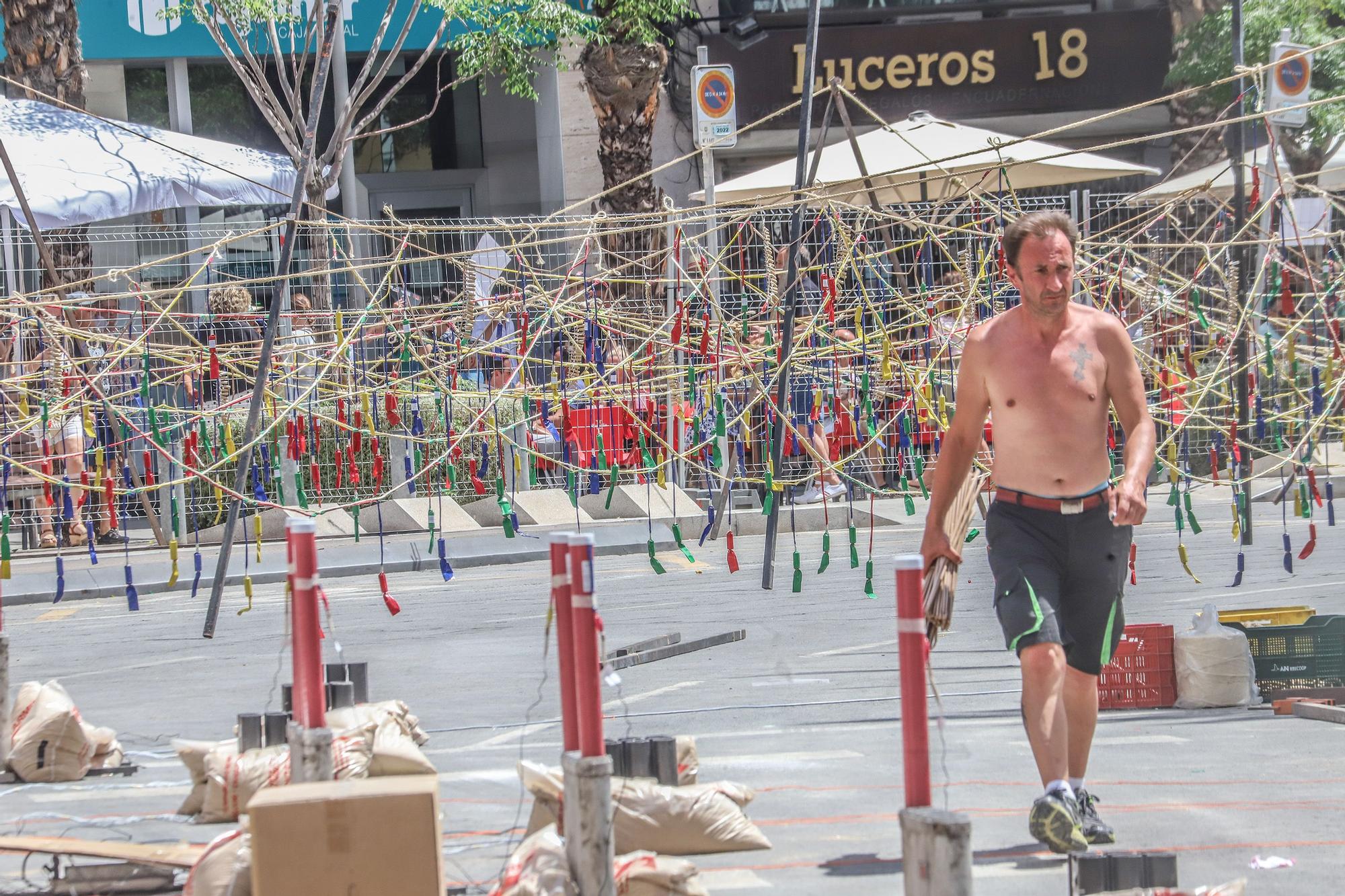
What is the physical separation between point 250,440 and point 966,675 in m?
4.04

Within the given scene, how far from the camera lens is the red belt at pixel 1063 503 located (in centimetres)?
503

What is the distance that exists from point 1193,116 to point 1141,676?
1641 centimetres

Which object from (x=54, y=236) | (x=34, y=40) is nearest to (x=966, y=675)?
(x=54, y=236)

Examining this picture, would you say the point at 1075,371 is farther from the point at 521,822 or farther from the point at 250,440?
the point at 250,440

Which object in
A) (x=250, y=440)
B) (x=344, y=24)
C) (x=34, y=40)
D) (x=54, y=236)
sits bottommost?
(x=250, y=440)

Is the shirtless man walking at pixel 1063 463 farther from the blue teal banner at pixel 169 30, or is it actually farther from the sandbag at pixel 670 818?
the blue teal banner at pixel 169 30

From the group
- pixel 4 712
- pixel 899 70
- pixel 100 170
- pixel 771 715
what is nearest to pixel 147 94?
pixel 100 170

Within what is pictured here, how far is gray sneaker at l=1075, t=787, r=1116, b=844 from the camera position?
4844mm

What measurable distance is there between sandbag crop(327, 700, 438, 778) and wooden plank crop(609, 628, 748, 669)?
2.19m

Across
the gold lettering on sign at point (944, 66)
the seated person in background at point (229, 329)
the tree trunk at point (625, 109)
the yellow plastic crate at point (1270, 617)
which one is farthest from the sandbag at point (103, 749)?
the gold lettering on sign at point (944, 66)

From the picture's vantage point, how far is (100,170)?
562 inches

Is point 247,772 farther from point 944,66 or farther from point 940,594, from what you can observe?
point 944,66

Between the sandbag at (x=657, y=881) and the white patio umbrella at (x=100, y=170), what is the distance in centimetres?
1046

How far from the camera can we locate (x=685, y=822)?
15.9 ft
